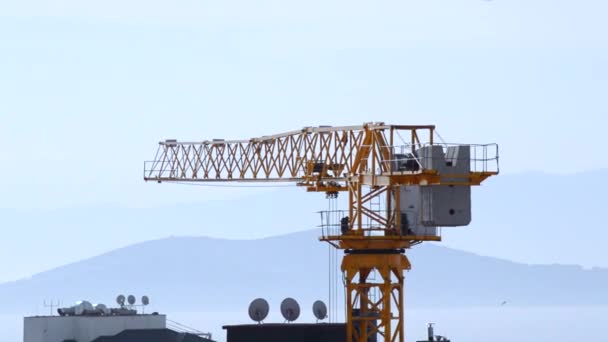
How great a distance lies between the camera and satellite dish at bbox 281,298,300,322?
117 meters

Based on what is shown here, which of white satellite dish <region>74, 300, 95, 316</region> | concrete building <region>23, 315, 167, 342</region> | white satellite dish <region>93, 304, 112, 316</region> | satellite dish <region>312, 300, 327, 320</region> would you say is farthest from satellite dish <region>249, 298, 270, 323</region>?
white satellite dish <region>93, 304, 112, 316</region>

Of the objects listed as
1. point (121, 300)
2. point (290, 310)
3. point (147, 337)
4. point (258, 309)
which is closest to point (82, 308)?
point (121, 300)

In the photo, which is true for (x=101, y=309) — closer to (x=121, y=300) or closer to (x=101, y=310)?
(x=101, y=310)

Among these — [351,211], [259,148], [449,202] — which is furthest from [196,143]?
[449,202]

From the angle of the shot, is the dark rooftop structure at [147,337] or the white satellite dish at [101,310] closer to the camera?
the dark rooftop structure at [147,337]

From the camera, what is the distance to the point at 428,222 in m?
111

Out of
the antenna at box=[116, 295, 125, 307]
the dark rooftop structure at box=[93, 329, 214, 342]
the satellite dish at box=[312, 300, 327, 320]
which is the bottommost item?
the dark rooftop structure at box=[93, 329, 214, 342]

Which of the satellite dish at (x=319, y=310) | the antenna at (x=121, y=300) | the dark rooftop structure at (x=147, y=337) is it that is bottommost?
the dark rooftop structure at (x=147, y=337)

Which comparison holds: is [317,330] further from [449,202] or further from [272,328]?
[449,202]

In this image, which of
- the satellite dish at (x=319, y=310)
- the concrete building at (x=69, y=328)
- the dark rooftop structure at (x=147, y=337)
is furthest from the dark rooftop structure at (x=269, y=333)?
the concrete building at (x=69, y=328)

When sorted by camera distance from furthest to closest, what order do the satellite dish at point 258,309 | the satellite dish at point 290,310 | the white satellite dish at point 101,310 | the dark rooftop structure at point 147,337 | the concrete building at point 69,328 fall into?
1. the white satellite dish at point 101,310
2. the concrete building at point 69,328
3. the dark rooftop structure at point 147,337
4. the satellite dish at point 290,310
5. the satellite dish at point 258,309

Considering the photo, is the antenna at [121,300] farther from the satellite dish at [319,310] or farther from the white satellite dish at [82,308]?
the satellite dish at [319,310]

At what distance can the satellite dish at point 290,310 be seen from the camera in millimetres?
116688

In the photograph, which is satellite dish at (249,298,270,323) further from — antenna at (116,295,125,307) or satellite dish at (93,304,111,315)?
antenna at (116,295,125,307)
